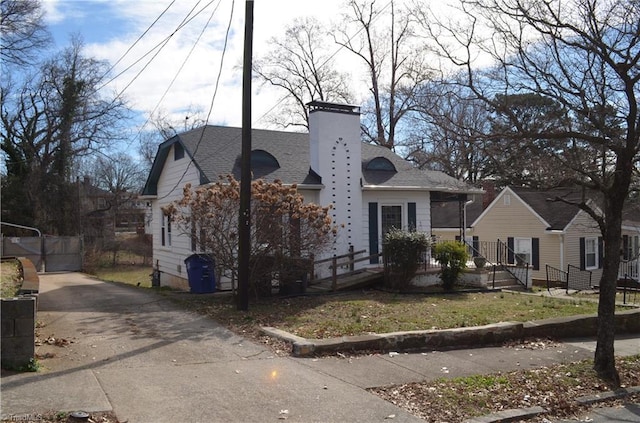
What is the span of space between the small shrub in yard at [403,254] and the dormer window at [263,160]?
443 centimetres

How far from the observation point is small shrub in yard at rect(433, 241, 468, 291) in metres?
15.9

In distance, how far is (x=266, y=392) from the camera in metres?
6.25

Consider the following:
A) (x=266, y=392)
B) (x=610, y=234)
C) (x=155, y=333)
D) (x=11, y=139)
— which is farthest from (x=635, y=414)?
(x=11, y=139)

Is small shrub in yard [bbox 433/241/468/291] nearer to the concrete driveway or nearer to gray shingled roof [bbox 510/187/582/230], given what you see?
the concrete driveway

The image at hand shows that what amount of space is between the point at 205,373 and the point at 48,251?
25.3 meters

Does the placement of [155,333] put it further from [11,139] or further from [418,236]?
[11,139]

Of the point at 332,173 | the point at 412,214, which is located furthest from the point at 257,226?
the point at 412,214

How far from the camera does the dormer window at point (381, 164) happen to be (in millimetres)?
19344

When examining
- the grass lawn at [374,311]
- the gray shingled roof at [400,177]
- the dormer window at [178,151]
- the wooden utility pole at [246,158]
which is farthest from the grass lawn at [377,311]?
the dormer window at [178,151]

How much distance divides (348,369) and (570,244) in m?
23.1

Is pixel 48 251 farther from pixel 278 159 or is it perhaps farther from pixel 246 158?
pixel 246 158

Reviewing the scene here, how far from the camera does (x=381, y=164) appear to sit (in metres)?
19.5

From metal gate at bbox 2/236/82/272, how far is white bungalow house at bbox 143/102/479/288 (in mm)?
11529

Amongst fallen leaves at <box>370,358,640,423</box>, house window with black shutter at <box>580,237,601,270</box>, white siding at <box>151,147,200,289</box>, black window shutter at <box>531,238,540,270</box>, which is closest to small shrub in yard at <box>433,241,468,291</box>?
white siding at <box>151,147,200,289</box>
